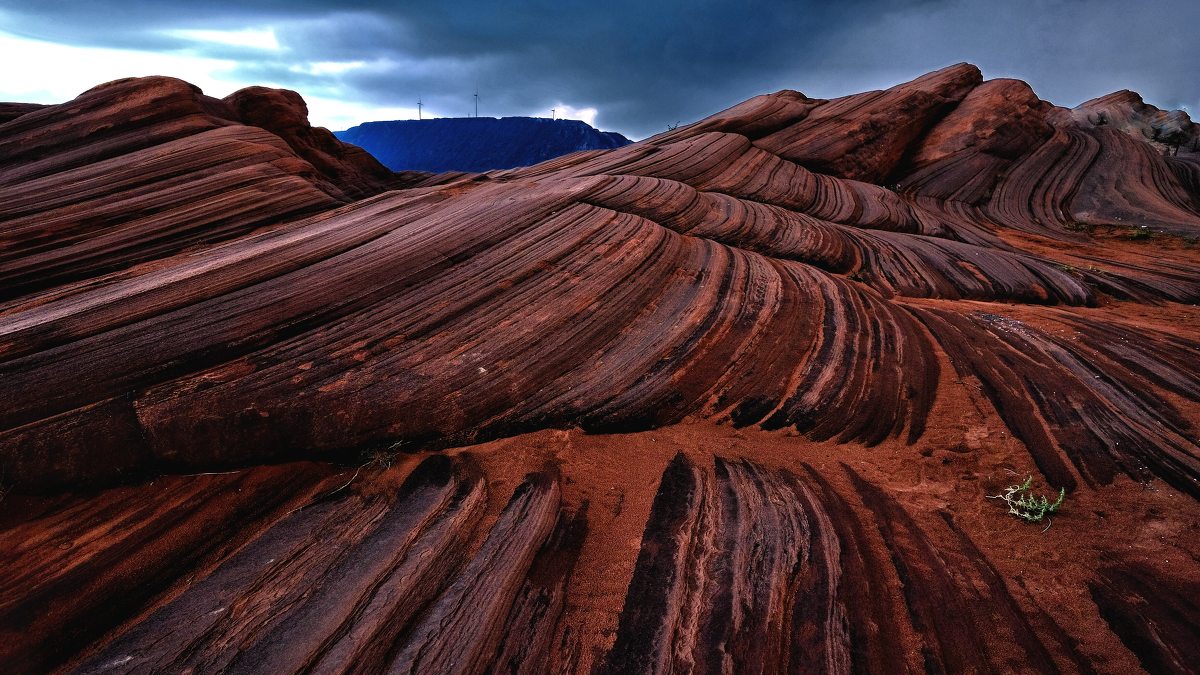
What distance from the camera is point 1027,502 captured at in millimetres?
4168

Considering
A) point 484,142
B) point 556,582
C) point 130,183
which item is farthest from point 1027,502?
point 484,142

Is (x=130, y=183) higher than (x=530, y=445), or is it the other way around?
(x=130, y=183)

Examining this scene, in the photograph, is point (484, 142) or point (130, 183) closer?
point (130, 183)

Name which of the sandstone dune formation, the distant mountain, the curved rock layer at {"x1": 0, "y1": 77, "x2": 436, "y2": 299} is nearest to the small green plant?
the sandstone dune formation

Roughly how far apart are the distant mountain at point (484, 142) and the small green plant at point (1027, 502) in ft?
172

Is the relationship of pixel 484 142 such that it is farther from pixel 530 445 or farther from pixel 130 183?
pixel 530 445

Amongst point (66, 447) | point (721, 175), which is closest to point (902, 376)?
point (66, 447)

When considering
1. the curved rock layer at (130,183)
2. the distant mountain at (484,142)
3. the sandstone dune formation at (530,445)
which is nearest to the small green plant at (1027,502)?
the sandstone dune formation at (530,445)

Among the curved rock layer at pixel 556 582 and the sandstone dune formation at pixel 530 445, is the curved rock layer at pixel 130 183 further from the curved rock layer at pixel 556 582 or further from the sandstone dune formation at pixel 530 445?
the curved rock layer at pixel 556 582

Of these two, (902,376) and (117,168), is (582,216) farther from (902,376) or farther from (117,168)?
(117,168)

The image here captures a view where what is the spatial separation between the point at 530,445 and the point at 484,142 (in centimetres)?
5533

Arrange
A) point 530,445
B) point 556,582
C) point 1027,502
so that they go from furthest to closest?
point 530,445 < point 1027,502 < point 556,582

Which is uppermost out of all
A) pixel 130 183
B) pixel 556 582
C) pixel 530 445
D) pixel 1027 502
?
pixel 130 183

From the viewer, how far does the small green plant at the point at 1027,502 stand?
4.01 metres
